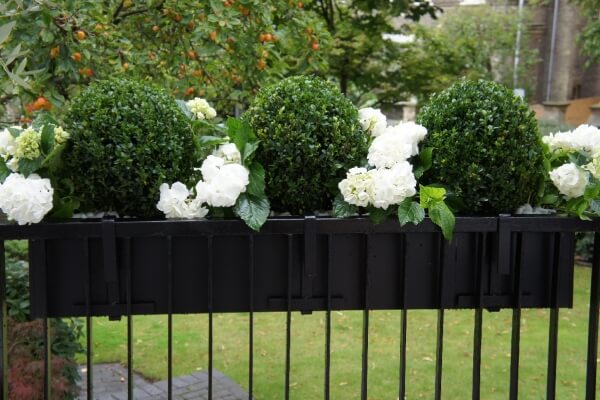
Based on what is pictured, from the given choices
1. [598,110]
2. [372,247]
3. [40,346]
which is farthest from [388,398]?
[598,110]

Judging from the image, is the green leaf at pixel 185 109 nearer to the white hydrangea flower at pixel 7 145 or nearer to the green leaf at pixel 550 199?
the white hydrangea flower at pixel 7 145

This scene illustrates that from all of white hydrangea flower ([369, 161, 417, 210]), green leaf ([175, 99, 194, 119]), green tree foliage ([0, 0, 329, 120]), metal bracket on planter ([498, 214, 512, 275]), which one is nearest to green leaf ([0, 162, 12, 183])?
green leaf ([175, 99, 194, 119])

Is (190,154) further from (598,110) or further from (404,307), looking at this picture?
(598,110)

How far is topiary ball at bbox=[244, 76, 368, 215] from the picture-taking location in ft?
6.26

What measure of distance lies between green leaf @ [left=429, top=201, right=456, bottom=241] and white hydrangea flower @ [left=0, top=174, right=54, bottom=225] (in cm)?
101

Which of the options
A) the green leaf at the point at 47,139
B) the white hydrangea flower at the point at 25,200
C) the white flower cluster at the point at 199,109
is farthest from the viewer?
the white flower cluster at the point at 199,109

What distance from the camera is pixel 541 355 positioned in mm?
5727

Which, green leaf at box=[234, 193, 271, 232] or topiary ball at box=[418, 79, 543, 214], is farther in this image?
topiary ball at box=[418, 79, 543, 214]

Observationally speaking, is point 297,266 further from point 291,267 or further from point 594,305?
point 594,305

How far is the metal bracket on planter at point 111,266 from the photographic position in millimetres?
1781

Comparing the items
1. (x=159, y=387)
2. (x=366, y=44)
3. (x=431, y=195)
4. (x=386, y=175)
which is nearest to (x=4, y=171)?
(x=386, y=175)

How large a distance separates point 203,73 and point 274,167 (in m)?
2.59

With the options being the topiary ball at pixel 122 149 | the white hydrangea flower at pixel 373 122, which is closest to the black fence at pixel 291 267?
the topiary ball at pixel 122 149

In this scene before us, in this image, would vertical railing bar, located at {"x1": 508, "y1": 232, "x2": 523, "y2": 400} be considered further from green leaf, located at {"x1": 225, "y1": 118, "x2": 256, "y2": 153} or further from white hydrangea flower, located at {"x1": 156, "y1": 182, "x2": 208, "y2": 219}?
white hydrangea flower, located at {"x1": 156, "y1": 182, "x2": 208, "y2": 219}
